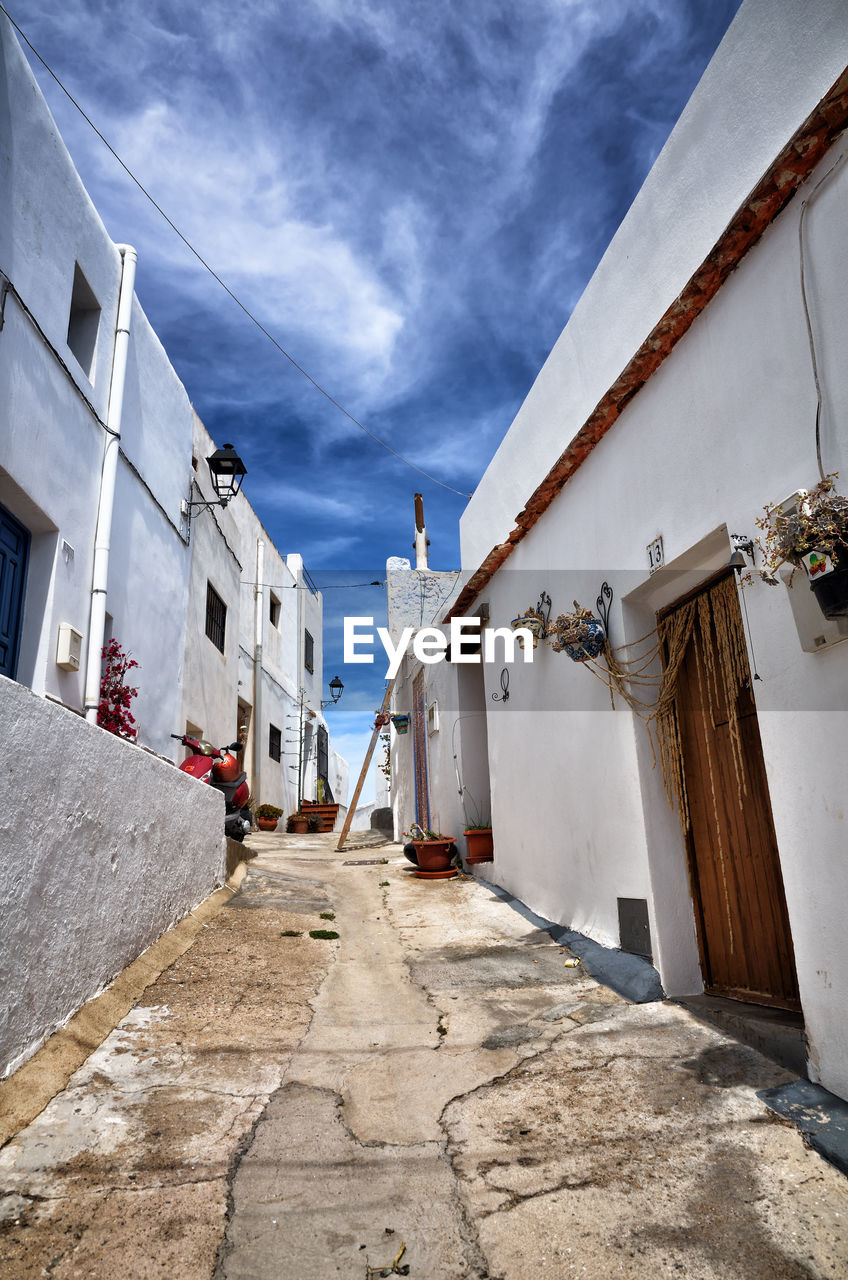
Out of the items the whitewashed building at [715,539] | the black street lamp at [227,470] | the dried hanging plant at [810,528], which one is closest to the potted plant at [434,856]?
the whitewashed building at [715,539]

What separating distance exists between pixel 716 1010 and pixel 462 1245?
1838mm

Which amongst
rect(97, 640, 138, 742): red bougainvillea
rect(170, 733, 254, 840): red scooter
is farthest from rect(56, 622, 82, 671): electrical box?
rect(170, 733, 254, 840): red scooter

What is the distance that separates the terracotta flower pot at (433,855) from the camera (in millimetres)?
7652

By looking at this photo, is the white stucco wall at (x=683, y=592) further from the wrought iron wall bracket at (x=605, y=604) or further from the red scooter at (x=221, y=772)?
the red scooter at (x=221, y=772)

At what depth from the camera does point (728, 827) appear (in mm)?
3688

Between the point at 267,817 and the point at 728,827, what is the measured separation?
11536mm

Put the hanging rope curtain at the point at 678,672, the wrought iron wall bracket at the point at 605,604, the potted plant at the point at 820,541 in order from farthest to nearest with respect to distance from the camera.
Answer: the wrought iron wall bracket at the point at 605,604 → the hanging rope curtain at the point at 678,672 → the potted plant at the point at 820,541

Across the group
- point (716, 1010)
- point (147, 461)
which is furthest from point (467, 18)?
point (716, 1010)

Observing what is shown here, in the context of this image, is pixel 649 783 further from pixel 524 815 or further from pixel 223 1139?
pixel 223 1139

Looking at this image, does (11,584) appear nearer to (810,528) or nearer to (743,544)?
(743,544)

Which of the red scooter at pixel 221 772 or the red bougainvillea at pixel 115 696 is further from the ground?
the red bougainvillea at pixel 115 696

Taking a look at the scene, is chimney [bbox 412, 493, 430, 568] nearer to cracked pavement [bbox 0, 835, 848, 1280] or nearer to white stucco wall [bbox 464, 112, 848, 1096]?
white stucco wall [bbox 464, 112, 848, 1096]

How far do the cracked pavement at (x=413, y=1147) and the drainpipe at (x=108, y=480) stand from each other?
3.12 metres

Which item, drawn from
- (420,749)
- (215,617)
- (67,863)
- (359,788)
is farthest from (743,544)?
(215,617)
